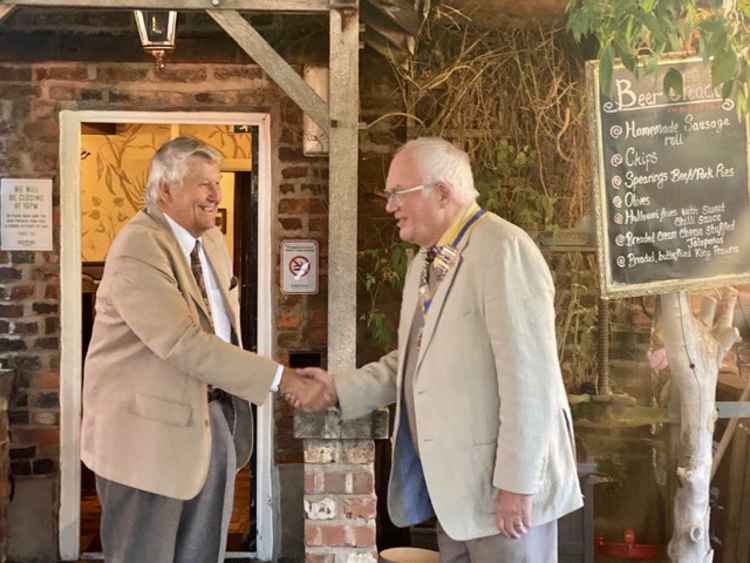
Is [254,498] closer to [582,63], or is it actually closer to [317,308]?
[317,308]

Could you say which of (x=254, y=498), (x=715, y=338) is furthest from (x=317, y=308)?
(x=715, y=338)

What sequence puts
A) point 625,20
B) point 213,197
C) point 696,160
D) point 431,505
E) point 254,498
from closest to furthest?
point 431,505, point 213,197, point 625,20, point 696,160, point 254,498

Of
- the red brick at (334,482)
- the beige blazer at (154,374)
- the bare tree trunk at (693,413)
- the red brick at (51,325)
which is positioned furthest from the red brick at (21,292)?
the bare tree trunk at (693,413)

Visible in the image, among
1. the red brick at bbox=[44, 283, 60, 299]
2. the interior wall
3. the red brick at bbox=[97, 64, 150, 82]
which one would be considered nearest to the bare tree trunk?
the red brick at bbox=[97, 64, 150, 82]

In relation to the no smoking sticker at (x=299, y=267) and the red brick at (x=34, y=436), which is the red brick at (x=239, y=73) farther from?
the red brick at (x=34, y=436)

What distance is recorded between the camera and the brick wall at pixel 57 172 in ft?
15.4

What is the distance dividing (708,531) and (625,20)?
2247mm

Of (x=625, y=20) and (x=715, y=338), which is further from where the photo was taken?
(x=715, y=338)

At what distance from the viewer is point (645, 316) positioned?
4758mm

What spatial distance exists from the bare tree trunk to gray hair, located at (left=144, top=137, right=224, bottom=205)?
7.09 ft

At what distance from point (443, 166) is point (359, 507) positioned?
1278 millimetres

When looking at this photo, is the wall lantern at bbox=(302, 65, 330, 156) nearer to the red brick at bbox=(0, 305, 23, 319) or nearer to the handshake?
the handshake

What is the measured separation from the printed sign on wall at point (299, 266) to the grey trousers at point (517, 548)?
2.04 metres

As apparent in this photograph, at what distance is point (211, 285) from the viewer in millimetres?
3408
